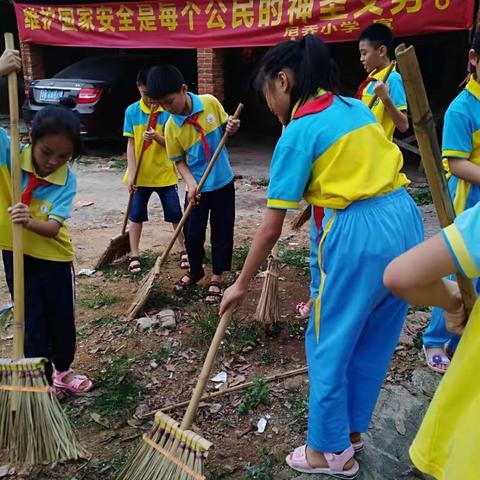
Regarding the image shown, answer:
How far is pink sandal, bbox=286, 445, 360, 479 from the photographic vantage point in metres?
2.29

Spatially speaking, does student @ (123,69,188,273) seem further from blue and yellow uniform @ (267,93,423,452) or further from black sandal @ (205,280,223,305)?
blue and yellow uniform @ (267,93,423,452)

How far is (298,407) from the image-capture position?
113 inches

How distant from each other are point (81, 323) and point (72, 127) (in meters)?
1.86

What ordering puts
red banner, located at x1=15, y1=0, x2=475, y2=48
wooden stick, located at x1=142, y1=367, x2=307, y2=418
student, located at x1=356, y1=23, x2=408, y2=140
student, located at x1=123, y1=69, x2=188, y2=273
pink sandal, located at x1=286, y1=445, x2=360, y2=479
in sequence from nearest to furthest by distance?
pink sandal, located at x1=286, y1=445, x2=360, y2=479, wooden stick, located at x1=142, y1=367, x2=307, y2=418, student, located at x1=356, y1=23, x2=408, y2=140, student, located at x1=123, y1=69, x2=188, y2=273, red banner, located at x1=15, y1=0, x2=475, y2=48

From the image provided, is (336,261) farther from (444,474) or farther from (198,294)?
(198,294)

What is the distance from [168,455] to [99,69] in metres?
9.03

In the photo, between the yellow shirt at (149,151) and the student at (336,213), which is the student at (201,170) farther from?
the student at (336,213)

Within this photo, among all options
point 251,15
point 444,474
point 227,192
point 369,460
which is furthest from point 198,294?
point 251,15

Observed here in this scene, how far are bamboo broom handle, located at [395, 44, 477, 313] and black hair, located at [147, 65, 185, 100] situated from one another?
2475 millimetres

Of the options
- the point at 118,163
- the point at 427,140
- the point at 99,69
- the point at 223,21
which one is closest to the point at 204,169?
the point at 427,140

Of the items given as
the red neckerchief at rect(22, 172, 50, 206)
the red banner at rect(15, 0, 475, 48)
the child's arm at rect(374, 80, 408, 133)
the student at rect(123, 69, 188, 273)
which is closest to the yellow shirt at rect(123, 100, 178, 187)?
the student at rect(123, 69, 188, 273)

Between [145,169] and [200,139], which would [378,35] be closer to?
[200,139]

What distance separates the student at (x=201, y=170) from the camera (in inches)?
153

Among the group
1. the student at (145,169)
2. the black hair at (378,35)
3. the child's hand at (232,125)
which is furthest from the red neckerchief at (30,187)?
the black hair at (378,35)
